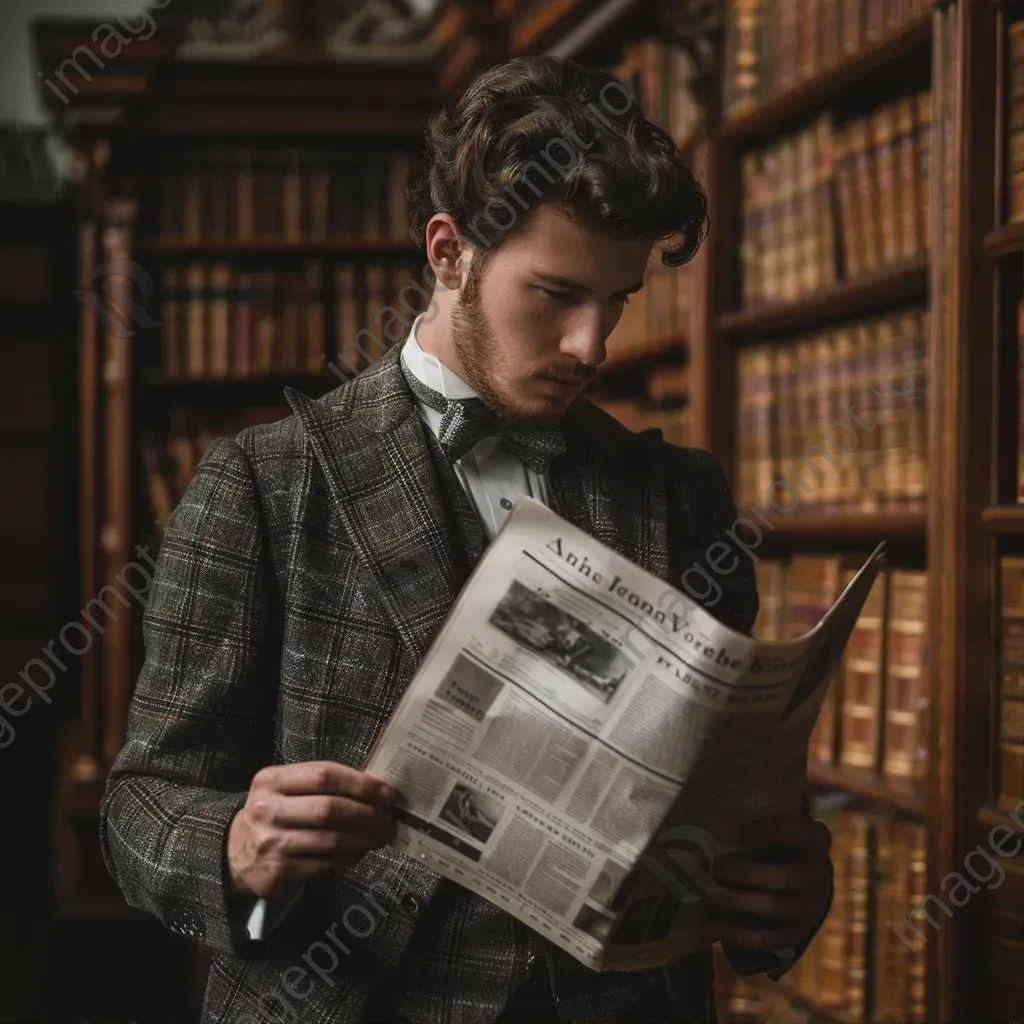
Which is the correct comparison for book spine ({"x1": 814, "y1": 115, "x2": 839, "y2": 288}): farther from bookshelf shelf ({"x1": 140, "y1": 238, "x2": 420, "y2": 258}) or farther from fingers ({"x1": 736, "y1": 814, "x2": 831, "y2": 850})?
bookshelf shelf ({"x1": 140, "y1": 238, "x2": 420, "y2": 258})

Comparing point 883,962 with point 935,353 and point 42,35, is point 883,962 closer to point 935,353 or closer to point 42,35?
point 935,353

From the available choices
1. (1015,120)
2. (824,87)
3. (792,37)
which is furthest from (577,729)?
(792,37)

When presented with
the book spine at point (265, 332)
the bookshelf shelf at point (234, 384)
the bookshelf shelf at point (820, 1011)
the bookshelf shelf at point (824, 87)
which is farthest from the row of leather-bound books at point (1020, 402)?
the book spine at point (265, 332)

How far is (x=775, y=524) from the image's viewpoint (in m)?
2.33

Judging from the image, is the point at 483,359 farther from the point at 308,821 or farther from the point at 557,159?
the point at 308,821

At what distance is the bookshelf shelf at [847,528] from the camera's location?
1.97 m

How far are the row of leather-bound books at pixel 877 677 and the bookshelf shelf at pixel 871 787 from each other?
0.01 metres

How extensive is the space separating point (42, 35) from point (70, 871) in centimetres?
234

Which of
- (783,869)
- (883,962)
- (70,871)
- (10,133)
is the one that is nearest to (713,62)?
(883,962)

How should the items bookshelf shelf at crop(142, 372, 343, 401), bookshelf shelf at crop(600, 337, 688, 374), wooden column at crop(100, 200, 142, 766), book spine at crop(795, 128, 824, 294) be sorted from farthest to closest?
1. bookshelf shelf at crop(142, 372, 343, 401)
2. wooden column at crop(100, 200, 142, 766)
3. bookshelf shelf at crop(600, 337, 688, 374)
4. book spine at crop(795, 128, 824, 294)

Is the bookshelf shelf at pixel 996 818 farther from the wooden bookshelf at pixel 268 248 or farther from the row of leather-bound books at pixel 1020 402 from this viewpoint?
the wooden bookshelf at pixel 268 248

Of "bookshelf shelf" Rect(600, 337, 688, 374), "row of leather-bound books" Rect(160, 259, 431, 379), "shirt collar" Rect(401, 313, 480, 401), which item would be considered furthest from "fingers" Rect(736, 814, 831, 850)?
"row of leather-bound books" Rect(160, 259, 431, 379)

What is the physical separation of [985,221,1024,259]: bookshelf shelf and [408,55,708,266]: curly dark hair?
69 cm

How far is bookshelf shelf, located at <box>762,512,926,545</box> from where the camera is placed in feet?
6.48
